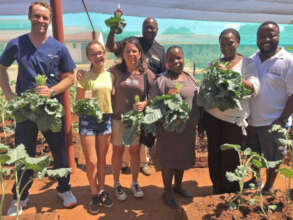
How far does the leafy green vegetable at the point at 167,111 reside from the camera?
8.02ft

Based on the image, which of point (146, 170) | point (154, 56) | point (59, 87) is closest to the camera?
point (59, 87)

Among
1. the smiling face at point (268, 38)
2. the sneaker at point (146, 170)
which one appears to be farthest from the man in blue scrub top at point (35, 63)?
the smiling face at point (268, 38)

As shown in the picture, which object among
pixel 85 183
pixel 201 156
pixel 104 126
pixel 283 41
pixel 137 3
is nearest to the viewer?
pixel 104 126

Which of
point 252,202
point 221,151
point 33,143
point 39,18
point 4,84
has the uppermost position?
point 39,18

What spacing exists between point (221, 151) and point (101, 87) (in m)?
1.60

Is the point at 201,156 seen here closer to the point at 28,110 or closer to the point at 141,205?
the point at 141,205

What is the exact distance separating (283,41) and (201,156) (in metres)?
10.4

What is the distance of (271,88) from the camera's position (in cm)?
269

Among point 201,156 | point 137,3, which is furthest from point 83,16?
point 201,156

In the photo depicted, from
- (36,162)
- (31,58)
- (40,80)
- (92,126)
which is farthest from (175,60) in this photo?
(36,162)

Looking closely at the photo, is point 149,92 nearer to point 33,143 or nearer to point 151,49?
point 151,49

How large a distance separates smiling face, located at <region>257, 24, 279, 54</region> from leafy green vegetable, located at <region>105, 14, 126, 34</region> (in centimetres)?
158

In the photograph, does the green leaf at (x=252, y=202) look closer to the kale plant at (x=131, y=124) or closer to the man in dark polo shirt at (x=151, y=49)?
the kale plant at (x=131, y=124)

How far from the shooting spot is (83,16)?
357 inches
